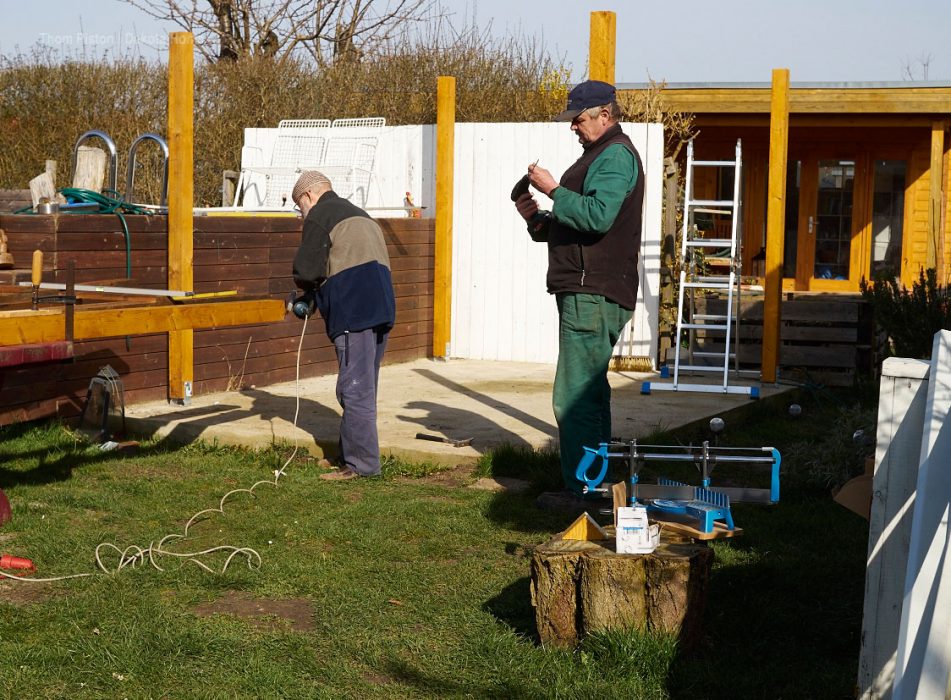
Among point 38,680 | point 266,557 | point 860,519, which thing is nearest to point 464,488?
point 266,557

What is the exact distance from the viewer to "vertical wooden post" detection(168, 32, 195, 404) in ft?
28.9

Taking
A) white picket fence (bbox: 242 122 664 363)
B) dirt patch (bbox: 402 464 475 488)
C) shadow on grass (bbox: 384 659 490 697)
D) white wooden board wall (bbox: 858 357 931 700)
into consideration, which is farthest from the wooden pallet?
shadow on grass (bbox: 384 659 490 697)

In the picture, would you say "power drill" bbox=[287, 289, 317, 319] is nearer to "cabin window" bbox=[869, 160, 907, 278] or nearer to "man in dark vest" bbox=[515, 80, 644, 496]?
"man in dark vest" bbox=[515, 80, 644, 496]

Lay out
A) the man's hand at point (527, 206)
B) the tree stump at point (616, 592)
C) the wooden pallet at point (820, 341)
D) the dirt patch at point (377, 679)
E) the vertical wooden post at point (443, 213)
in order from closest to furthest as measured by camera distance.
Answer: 1. the dirt patch at point (377, 679)
2. the tree stump at point (616, 592)
3. the man's hand at point (527, 206)
4. the wooden pallet at point (820, 341)
5. the vertical wooden post at point (443, 213)

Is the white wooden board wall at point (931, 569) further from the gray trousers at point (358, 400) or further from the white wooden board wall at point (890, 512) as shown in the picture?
the gray trousers at point (358, 400)

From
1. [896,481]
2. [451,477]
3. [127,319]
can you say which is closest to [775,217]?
[451,477]

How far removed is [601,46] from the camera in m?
10.9

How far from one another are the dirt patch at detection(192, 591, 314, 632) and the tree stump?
3.18 feet

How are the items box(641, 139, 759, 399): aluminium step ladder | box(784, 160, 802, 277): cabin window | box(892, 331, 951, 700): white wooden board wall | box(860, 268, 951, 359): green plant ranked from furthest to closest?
box(784, 160, 802, 277): cabin window → box(641, 139, 759, 399): aluminium step ladder → box(860, 268, 951, 359): green plant → box(892, 331, 951, 700): white wooden board wall

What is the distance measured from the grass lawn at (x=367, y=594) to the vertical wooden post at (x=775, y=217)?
3484 mm

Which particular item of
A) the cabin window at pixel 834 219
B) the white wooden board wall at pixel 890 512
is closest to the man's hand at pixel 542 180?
the white wooden board wall at pixel 890 512

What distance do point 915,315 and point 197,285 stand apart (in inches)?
222

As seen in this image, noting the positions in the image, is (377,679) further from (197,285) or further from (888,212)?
(888,212)

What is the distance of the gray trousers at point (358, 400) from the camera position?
23.5 feet
